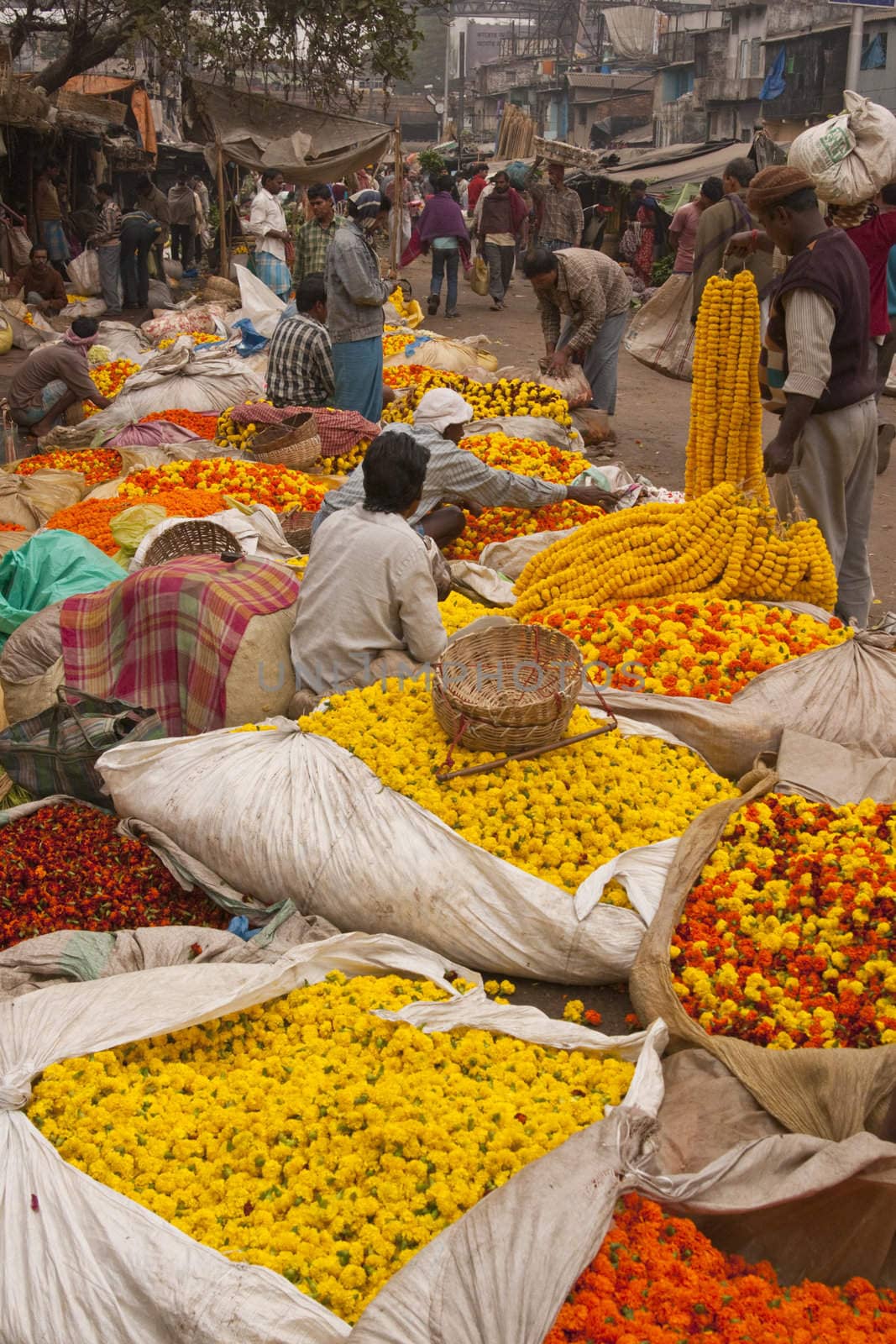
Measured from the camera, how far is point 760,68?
34219 mm

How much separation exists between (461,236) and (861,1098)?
14.5 meters

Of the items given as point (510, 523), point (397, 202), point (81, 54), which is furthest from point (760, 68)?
point (510, 523)

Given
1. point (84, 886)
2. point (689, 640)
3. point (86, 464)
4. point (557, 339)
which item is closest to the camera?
point (84, 886)

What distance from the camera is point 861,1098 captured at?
2508 millimetres

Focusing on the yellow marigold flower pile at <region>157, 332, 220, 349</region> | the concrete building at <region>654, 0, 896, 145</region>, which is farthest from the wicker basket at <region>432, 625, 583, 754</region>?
the concrete building at <region>654, 0, 896, 145</region>

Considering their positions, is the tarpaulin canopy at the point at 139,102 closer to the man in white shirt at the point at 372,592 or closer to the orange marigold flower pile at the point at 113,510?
the orange marigold flower pile at the point at 113,510

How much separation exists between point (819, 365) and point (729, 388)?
42 cm

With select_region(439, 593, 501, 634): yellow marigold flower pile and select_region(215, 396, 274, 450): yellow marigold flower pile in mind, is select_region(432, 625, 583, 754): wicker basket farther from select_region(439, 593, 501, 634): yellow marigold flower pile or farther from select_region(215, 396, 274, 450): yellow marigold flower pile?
select_region(215, 396, 274, 450): yellow marigold flower pile

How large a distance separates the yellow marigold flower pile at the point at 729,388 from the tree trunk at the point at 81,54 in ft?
39.8

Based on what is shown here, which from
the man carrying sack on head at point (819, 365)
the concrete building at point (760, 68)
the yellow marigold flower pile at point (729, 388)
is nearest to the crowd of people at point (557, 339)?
the man carrying sack on head at point (819, 365)

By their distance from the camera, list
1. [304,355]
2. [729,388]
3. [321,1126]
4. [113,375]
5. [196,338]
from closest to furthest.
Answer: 1. [321,1126]
2. [729,388]
3. [304,355]
4. [113,375]
5. [196,338]

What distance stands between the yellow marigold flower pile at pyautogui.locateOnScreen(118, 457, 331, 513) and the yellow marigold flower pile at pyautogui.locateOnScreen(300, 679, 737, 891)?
9.18 feet

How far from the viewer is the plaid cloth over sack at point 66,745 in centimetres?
397

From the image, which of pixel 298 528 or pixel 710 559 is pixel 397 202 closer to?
pixel 298 528
